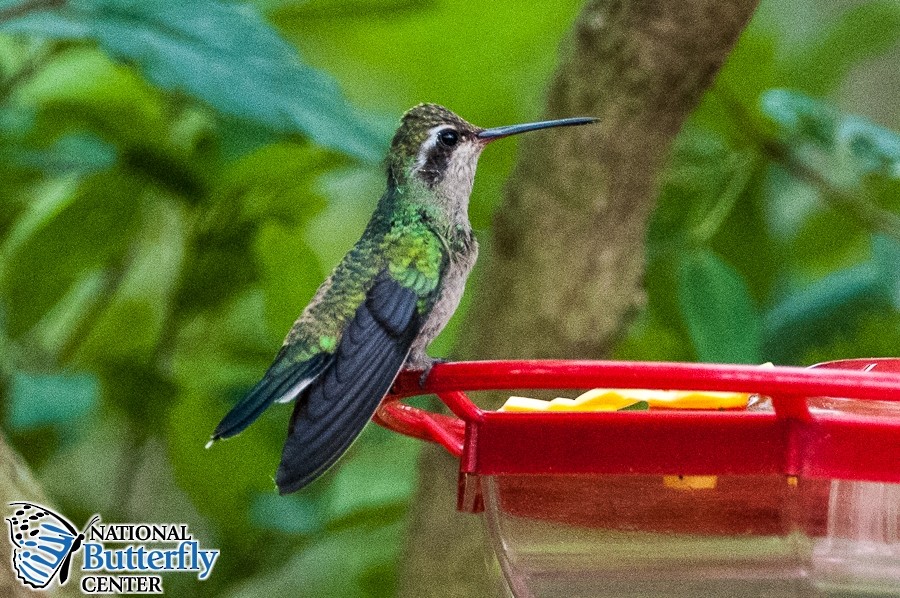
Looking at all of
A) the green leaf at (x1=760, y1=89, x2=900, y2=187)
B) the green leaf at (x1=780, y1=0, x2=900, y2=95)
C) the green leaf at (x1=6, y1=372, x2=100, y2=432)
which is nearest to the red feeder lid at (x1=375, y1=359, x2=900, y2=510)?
the green leaf at (x1=760, y1=89, x2=900, y2=187)

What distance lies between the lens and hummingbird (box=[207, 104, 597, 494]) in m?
1.38

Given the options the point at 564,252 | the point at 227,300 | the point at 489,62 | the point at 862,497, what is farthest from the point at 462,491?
the point at 489,62

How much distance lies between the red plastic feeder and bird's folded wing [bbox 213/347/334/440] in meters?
0.15

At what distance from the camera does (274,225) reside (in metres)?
2.46

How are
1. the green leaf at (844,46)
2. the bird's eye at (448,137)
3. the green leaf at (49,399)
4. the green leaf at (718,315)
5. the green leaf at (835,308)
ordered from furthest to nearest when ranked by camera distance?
the green leaf at (844,46), the green leaf at (835,308), the green leaf at (49,399), the green leaf at (718,315), the bird's eye at (448,137)

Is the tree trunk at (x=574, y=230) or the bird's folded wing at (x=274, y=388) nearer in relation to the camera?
the bird's folded wing at (x=274, y=388)

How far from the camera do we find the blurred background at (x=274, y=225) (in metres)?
2.33

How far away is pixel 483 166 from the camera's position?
298 cm

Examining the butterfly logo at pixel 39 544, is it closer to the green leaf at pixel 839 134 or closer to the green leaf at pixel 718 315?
the green leaf at pixel 718 315

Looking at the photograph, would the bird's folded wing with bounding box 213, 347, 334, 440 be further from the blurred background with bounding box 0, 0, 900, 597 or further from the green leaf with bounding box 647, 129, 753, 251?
the green leaf with bounding box 647, 129, 753, 251

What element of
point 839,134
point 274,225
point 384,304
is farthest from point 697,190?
point 384,304

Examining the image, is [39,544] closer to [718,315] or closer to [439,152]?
[439,152]

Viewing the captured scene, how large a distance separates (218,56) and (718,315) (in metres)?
1.03

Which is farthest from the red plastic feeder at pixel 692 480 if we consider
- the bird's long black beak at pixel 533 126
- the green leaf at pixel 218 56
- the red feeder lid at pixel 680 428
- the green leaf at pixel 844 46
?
the green leaf at pixel 844 46
